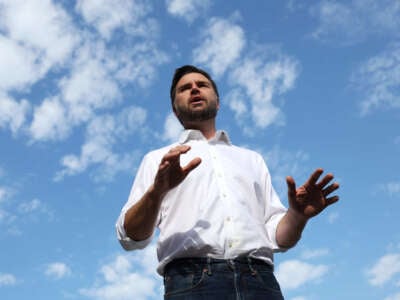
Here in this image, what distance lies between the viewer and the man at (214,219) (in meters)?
3.95

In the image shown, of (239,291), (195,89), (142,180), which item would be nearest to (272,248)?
(239,291)

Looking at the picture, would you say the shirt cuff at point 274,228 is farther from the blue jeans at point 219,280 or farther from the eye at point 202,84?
the eye at point 202,84

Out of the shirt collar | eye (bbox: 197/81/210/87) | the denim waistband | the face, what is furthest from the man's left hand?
eye (bbox: 197/81/210/87)

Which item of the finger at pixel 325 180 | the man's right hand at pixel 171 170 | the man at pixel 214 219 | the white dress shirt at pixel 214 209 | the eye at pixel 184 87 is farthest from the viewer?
the eye at pixel 184 87

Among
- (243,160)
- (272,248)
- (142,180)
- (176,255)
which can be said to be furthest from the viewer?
(243,160)

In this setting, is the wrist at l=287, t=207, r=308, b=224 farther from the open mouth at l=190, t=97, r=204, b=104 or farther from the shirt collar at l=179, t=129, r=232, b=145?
the open mouth at l=190, t=97, r=204, b=104

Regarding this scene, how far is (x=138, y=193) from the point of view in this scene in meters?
4.82

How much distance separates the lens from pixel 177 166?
3.90 metres

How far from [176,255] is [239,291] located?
66 cm

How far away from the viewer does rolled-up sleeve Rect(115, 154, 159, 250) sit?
→ 437cm

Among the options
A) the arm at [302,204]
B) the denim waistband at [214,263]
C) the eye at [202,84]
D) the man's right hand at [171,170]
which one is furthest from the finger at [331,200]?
the eye at [202,84]

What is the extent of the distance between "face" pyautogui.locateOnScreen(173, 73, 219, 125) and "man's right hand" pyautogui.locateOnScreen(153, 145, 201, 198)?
167 cm

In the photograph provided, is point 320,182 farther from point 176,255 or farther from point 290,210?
point 176,255

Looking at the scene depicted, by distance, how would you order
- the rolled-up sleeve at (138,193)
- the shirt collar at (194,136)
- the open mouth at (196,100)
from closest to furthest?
the rolled-up sleeve at (138,193) → the shirt collar at (194,136) → the open mouth at (196,100)
